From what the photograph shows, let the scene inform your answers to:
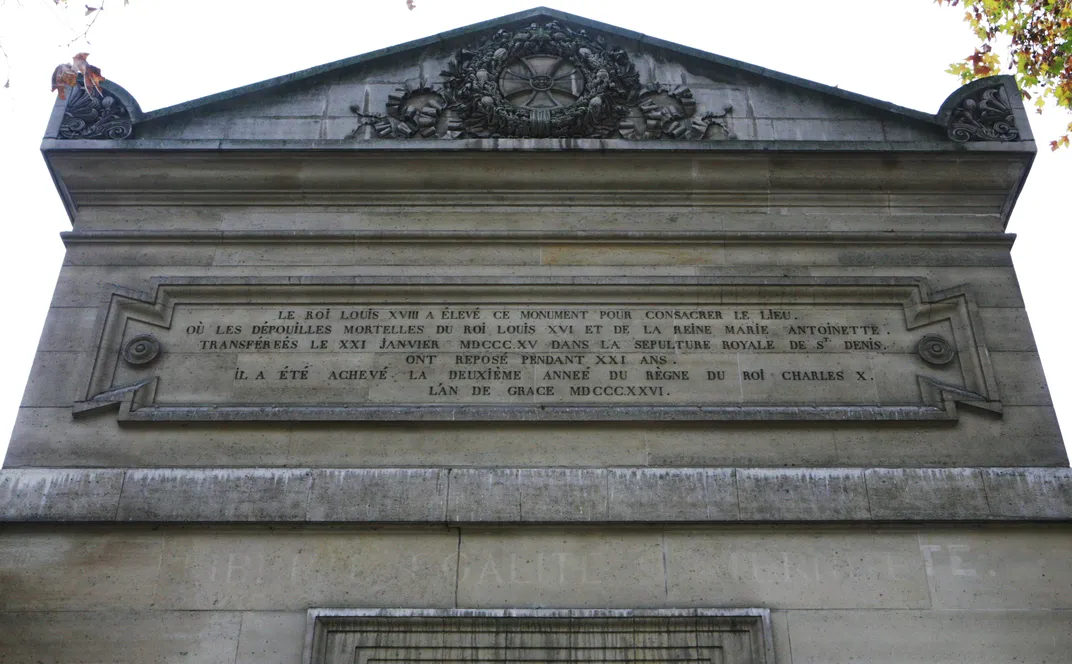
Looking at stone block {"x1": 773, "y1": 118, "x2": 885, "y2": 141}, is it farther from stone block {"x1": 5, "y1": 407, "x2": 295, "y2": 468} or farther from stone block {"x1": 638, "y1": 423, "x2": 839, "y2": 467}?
stone block {"x1": 5, "y1": 407, "x2": 295, "y2": 468}

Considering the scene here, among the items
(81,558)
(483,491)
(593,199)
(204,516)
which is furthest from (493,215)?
(81,558)

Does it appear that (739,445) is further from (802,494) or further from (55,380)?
(55,380)

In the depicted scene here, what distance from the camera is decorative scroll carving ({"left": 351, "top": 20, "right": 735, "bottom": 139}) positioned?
463 inches

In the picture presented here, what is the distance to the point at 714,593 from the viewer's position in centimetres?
877

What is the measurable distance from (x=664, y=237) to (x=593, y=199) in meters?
0.92

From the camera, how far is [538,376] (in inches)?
395

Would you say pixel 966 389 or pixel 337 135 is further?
pixel 337 135

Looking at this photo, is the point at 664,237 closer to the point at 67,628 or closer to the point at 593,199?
the point at 593,199

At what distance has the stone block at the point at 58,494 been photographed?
9055 millimetres

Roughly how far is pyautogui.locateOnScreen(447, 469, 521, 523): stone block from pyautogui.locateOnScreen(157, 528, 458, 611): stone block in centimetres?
22

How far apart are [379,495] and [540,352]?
209cm

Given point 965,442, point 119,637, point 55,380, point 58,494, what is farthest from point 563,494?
point 55,380

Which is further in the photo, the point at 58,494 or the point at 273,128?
the point at 273,128

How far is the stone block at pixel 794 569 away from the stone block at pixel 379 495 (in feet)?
6.56
